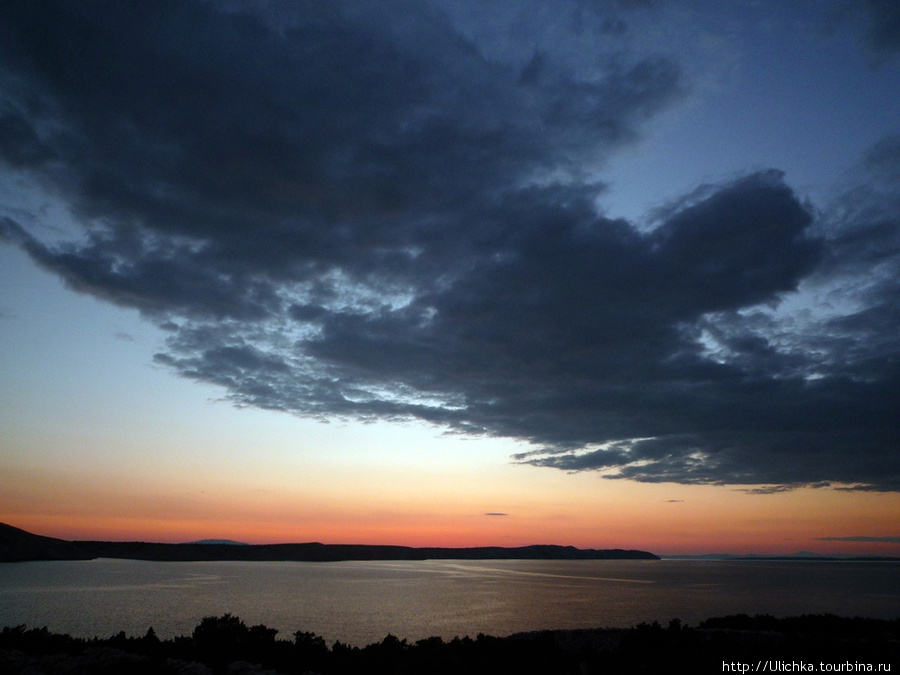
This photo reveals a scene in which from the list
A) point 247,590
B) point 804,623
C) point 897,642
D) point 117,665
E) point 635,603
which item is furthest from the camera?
point 247,590

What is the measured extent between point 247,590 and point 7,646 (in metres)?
75.6

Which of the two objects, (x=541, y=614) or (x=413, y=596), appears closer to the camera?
(x=541, y=614)

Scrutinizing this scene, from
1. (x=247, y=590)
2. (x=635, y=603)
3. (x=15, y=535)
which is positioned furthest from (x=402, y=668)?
(x=15, y=535)

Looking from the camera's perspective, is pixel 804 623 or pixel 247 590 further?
pixel 247 590

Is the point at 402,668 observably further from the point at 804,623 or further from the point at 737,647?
the point at 804,623

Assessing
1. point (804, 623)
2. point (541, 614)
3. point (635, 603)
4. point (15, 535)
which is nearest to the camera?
point (804, 623)

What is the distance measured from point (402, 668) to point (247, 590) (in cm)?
8309

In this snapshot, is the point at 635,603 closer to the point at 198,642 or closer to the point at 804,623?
the point at 804,623

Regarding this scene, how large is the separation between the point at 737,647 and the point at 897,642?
8.85 meters

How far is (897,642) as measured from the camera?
86.5ft

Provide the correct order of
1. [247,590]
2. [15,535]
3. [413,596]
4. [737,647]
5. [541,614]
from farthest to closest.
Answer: [15,535] → [247,590] → [413,596] → [541,614] → [737,647]

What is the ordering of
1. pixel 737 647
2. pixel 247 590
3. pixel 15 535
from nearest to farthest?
pixel 737 647 → pixel 247 590 → pixel 15 535

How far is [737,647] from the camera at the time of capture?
24.2m

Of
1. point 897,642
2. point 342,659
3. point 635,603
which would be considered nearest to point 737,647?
point 897,642
